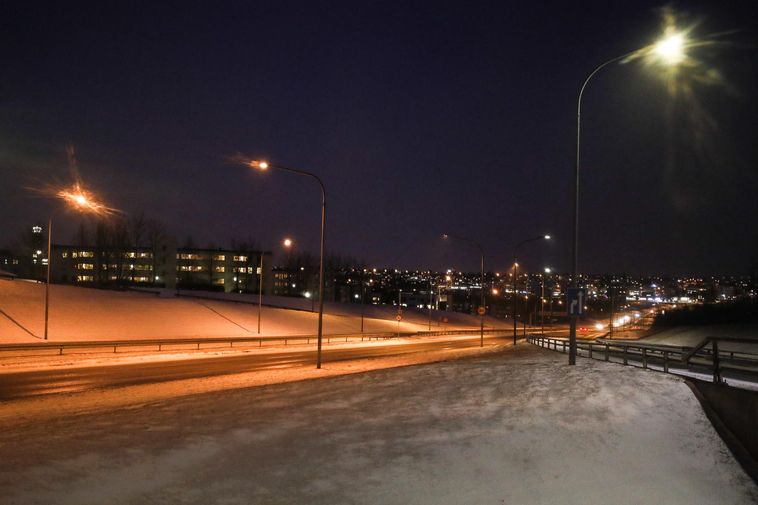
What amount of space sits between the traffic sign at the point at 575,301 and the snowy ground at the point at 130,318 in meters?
36.9

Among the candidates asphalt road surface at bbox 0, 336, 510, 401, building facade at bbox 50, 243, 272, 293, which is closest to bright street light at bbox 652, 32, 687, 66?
asphalt road surface at bbox 0, 336, 510, 401

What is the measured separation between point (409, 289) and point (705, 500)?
604ft

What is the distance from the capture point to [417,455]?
8.24 metres

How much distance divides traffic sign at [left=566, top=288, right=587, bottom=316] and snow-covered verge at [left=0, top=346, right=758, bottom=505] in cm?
583

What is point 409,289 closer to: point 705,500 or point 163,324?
point 163,324

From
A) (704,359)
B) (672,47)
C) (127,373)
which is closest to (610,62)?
(672,47)

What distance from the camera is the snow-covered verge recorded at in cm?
688

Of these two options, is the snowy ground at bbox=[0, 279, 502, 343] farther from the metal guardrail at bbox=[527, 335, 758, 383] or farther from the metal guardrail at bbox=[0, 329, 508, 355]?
the metal guardrail at bbox=[527, 335, 758, 383]

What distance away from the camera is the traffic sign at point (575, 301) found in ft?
61.3

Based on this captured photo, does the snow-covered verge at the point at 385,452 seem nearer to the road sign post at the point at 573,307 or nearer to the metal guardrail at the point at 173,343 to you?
the road sign post at the point at 573,307

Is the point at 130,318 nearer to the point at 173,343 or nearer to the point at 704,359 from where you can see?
the point at 173,343

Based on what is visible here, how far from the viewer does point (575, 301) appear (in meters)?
18.9

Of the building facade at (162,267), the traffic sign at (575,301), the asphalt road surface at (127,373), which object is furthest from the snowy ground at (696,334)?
the building facade at (162,267)

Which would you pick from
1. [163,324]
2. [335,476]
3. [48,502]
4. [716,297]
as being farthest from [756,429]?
[716,297]
